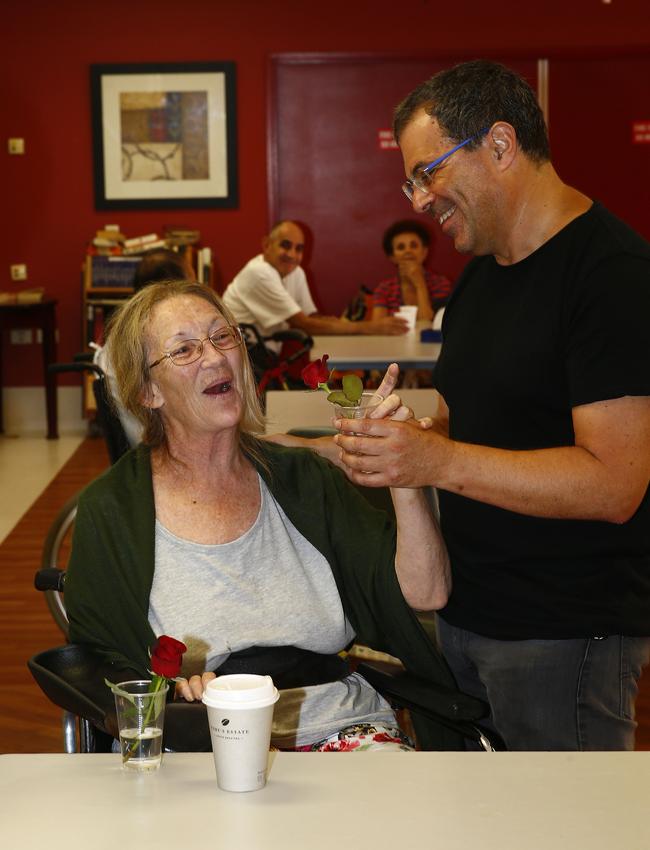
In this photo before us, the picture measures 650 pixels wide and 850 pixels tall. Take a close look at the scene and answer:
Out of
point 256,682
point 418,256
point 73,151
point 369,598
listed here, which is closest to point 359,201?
point 418,256

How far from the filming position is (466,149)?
1869 mm

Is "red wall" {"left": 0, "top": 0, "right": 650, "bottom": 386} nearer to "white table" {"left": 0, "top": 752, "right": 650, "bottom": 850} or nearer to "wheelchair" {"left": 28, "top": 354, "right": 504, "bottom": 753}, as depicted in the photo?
"wheelchair" {"left": 28, "top": 354, "right": 504, "bottom": 753}

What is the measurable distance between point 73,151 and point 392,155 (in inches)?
95.7

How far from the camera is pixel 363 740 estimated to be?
204 centimetres

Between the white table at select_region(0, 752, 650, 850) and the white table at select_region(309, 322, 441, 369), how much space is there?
3121mm

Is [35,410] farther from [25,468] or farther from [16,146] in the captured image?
[16,146]

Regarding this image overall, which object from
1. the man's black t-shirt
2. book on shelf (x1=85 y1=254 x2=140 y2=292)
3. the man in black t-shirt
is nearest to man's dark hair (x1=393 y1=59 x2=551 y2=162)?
the man in black t-shirt

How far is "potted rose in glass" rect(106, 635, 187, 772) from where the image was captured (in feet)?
4.70

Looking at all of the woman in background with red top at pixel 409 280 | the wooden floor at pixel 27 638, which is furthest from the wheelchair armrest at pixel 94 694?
the woman in background with red top at pixel 409 280

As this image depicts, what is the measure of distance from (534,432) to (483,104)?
0.54m

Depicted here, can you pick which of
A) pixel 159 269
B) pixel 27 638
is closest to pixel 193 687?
pixel 27 638

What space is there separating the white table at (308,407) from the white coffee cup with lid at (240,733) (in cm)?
220

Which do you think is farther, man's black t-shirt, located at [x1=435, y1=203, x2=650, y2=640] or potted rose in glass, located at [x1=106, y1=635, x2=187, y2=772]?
man's black t-shirt, located at [x1=435, y1=203, x2=650, y2=640]

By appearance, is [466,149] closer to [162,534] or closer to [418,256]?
[162,534]
